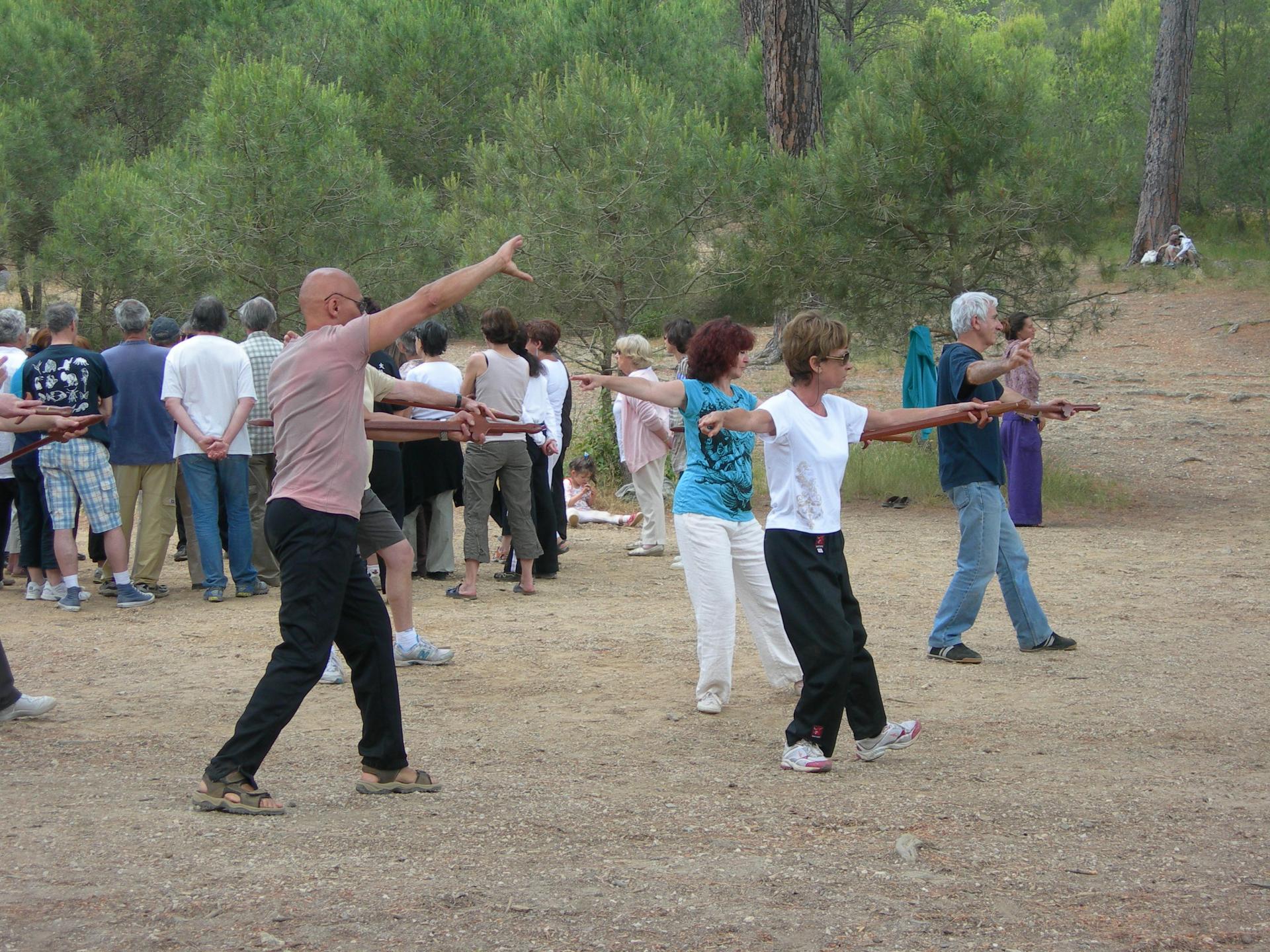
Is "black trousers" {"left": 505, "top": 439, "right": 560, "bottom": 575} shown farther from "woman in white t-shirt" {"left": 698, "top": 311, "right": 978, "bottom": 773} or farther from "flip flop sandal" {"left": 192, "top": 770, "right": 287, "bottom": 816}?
"flip flop sandal" {"left": 192, "top": 770, "right": 287, "bottom": 816}

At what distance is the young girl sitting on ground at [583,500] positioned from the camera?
12812 millimetres

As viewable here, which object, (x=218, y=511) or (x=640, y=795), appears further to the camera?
(x=218, y=511)

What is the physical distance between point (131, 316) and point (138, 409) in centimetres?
63

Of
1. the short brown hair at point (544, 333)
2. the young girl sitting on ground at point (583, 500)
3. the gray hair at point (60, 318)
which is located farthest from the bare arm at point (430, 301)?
the young girl sitting on ground at point (583, 500)

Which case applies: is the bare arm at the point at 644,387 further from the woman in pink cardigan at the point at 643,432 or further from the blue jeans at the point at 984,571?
the woman in pink cardigan at the point at 643,432

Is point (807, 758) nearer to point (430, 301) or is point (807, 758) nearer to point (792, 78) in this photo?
point (430, 301)

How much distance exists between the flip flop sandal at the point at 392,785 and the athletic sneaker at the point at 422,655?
2.08 m

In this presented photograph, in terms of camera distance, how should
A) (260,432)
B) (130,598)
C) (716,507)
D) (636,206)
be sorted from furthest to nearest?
1. (636,206)
2. (260,432)
3. (130,598)
4. (716,507)

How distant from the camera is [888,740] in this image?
5250 millimetres

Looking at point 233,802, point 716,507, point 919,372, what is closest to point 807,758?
point 716,507

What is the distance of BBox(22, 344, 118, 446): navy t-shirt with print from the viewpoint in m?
8.34

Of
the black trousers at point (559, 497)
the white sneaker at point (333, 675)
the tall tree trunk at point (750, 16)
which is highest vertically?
the tall tree trunk at point (750, 16)

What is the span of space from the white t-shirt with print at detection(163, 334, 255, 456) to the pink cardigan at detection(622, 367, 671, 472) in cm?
297

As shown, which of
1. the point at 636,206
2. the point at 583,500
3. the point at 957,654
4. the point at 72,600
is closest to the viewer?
the point at 957,654
